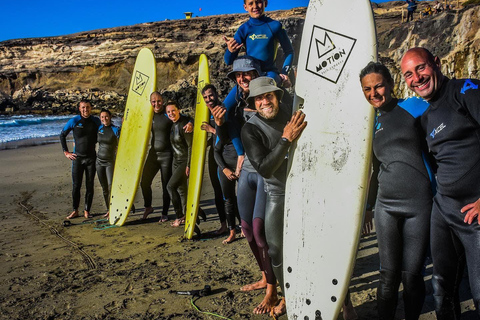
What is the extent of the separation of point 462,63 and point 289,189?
15.0 meters

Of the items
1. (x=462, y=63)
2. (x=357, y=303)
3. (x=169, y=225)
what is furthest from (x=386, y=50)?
(x=357, y=303)

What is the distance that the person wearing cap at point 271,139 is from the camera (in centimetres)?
277

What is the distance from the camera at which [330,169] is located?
2732mm

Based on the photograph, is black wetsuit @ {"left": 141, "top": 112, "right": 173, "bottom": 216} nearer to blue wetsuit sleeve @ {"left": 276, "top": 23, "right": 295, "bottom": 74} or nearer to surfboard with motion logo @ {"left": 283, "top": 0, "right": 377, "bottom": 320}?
blue wetsuit sleeve @ {"left": 276, "top": 23, "right": 295, "bottom": 74}

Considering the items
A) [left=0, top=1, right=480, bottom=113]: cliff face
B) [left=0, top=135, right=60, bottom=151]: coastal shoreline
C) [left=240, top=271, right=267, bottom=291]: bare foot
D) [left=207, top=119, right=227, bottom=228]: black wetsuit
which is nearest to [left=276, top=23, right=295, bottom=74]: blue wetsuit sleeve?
[left=207, top=119, right=227, bottom=228]: black wetsuit

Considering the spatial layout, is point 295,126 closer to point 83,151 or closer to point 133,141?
point 133,141

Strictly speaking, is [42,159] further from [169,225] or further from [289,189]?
[289,189]

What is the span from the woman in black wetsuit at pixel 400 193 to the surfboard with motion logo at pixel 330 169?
0.58 ft

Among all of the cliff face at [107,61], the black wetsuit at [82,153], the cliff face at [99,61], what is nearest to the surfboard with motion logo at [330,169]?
the black wetsuit at [82,153]

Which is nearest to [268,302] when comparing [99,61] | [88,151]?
[88,151]

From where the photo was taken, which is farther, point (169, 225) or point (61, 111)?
point (61, 111)

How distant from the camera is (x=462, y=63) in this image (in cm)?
1520

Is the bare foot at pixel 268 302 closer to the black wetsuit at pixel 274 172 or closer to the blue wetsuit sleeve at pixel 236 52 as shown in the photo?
the black wetsuit at pixel 274 172

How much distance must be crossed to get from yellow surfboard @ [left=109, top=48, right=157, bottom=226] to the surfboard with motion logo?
11.4 feet
